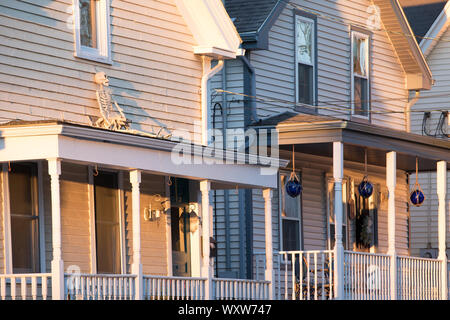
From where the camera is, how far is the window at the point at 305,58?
22.3 m

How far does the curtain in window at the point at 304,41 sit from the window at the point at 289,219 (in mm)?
2696

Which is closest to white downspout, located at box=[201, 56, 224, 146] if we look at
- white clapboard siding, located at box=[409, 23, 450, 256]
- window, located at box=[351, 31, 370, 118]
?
window, located at box=[351, 31, 370, 118]

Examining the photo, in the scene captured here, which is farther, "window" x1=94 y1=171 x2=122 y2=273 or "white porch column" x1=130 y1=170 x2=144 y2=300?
"window" x1=94 y1=171 x2=122 y2=273

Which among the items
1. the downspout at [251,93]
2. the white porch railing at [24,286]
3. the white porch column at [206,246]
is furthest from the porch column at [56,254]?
the downspout at [251,93]

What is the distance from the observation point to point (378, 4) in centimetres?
2450

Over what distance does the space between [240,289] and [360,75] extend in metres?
8.59

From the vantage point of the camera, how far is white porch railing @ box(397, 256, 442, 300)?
67.2ft

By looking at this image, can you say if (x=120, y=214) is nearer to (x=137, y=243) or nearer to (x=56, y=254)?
(x=137, y=243)

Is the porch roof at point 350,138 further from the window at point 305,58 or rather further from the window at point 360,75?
the window at point 360,75

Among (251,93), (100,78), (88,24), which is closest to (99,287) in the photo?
(100,78)

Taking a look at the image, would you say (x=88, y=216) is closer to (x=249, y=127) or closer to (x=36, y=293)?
(x=36, y=293)

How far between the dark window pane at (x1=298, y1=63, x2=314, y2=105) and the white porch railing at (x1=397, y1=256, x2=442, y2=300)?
3956 mm

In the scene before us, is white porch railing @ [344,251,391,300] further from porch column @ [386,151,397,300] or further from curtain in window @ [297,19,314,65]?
curtain in window @ [297,19,314,65]
